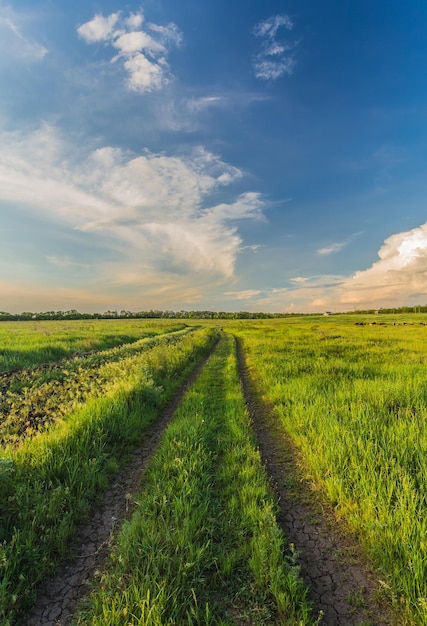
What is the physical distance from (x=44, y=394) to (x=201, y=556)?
9.35 m

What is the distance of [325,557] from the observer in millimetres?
3877

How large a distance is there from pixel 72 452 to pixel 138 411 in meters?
2.77

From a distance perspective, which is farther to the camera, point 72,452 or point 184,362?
point 184,362

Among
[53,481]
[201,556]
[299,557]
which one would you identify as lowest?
[299,557]

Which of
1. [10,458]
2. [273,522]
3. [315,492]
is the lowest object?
[315,492]

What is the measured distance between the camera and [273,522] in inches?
162

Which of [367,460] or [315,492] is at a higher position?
[367,460]

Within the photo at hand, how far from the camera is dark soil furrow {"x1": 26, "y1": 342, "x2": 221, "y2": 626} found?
3.28m

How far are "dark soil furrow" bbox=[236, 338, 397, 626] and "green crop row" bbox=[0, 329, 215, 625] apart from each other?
10.3ft

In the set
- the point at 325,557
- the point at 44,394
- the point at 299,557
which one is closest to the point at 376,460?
the point at 325,557

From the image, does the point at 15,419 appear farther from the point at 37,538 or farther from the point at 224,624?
the point at 224,624

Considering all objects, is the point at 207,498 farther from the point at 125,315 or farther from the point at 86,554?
the point at 125,315

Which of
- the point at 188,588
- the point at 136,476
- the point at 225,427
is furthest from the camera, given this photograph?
the point at 225,427

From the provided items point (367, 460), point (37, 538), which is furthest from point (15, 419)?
point (367, 460)
